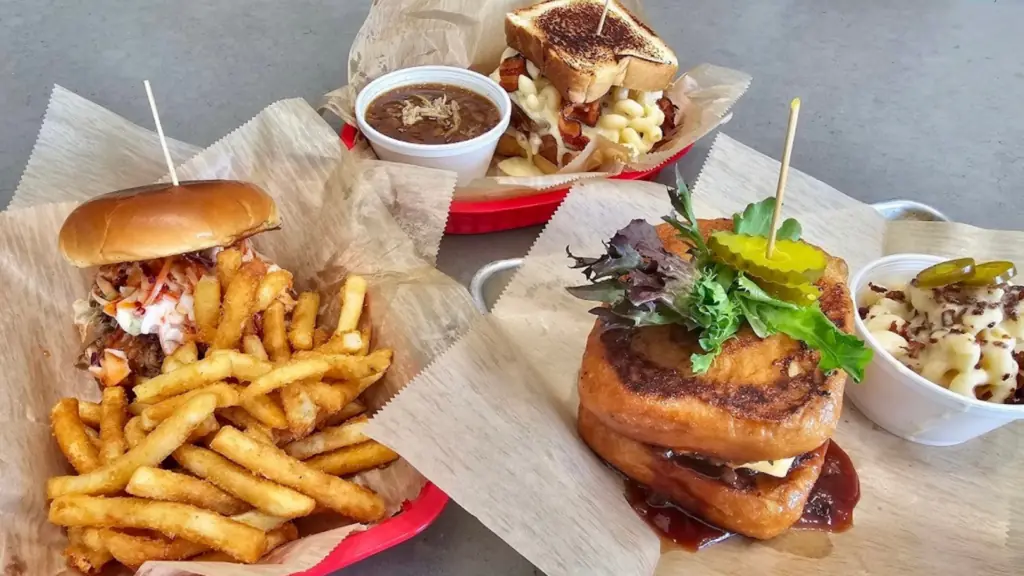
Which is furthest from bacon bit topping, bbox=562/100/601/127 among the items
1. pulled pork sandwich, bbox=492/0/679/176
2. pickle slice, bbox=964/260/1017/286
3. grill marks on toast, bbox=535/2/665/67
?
pickle slice, bbox=964/260/1017/286

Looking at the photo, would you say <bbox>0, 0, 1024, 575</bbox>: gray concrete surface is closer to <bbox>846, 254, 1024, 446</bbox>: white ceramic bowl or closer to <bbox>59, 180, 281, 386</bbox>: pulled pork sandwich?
Answer: <bbox>59, 180, 281, 386</bbox>: pulled pork sandwich

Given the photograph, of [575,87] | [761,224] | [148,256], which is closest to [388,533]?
[148,256]

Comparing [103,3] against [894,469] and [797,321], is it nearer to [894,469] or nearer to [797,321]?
[797,321]

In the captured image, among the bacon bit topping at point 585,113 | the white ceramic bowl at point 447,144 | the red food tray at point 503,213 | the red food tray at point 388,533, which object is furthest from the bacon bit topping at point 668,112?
the red food tray at point 388,533

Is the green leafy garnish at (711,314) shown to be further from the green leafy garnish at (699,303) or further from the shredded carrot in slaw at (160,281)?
the shredded carrot in slaw at (160,281)

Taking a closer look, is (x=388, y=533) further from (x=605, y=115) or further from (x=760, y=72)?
(x=760, y=72)
